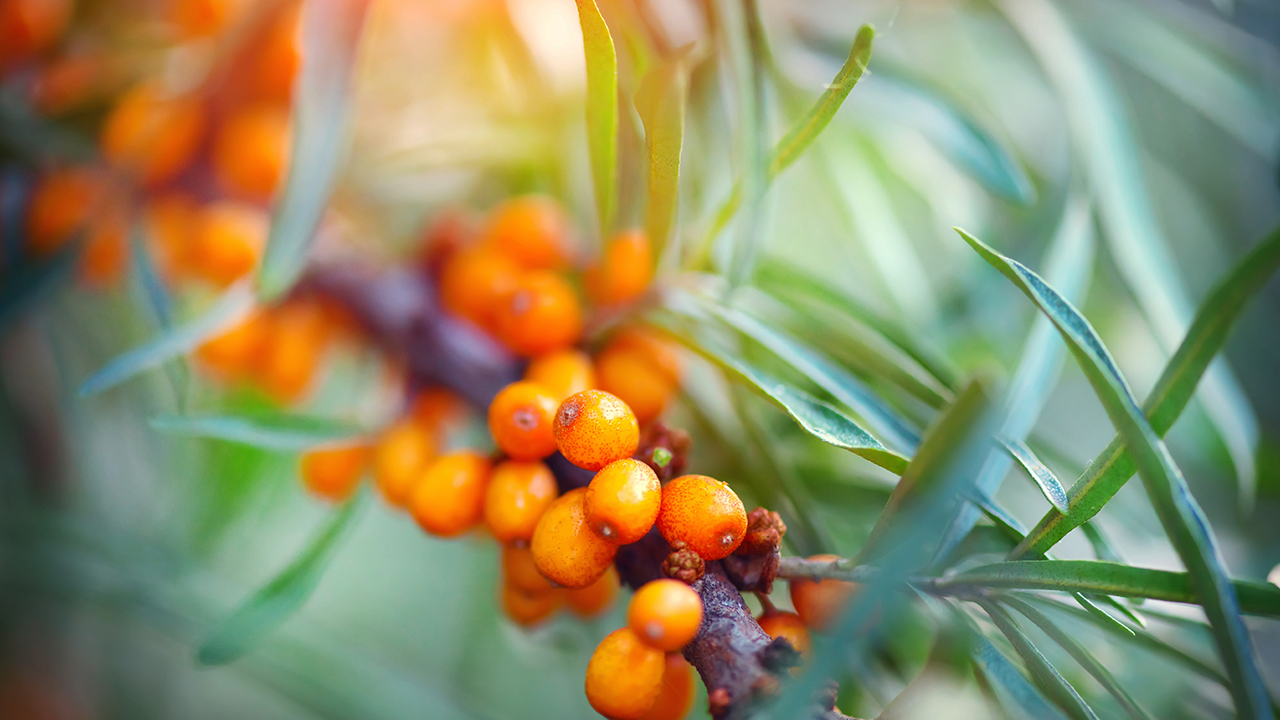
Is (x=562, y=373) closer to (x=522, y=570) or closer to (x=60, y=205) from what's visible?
(x=522, y=570)

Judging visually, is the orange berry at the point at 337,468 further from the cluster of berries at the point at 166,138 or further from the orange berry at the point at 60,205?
the orange berry at the point at 60,205

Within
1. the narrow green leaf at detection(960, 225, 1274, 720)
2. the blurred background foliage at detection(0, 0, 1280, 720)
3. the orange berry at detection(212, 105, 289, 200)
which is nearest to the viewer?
the narrow green leaf at detection(960, 225, 1274, 720)

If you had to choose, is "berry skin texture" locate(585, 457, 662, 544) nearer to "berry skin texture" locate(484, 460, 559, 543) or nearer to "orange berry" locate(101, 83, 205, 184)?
"berry skin texture" locate(484, 460, 559, 543)

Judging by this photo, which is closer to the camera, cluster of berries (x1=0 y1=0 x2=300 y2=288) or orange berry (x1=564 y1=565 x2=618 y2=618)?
orange berry (x1=564 y1=565 x2=618 y2=618)

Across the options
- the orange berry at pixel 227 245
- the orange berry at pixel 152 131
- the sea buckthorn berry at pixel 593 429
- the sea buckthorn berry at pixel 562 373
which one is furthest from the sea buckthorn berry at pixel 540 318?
the orange berry at pixel 152 131

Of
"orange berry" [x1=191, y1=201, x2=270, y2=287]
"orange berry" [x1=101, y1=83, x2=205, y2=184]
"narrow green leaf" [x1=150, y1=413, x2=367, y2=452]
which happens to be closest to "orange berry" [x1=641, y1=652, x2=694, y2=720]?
"narrow green leaf" [x1=150, y1=413, x2=367, y2=452]
